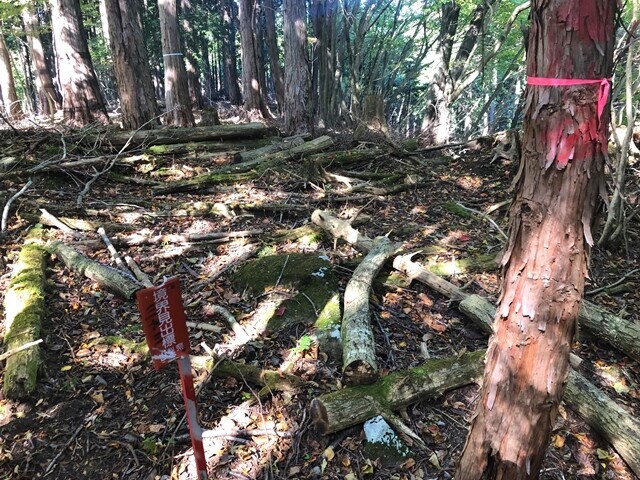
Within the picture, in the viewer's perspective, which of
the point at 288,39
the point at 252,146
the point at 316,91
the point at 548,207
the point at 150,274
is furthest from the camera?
the point at 316,91

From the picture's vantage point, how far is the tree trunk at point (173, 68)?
10.7 meters

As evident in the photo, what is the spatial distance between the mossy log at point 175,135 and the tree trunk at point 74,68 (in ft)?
7.05

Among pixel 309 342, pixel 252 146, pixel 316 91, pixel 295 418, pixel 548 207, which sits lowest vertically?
pixel 295 418

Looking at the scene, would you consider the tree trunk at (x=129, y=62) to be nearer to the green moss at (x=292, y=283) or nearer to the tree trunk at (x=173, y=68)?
the tree trunk at (x=173, y=68)

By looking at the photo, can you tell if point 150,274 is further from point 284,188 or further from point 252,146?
point 252,146

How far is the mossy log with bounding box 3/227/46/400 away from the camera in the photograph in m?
3.25

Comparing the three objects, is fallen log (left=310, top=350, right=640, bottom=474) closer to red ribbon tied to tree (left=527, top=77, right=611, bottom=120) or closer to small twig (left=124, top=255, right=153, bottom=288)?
red ribbon tied to tree (left=527, top=77, right=611, bottom=120)

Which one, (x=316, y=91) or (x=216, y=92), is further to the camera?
(x=216, y=92)

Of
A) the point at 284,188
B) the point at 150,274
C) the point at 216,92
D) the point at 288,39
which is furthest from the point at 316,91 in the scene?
the point at 216,92

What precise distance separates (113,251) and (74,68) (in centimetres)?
717

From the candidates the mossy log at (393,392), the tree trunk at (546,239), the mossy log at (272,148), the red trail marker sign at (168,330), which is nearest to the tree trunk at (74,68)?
the mossy log at (272,148)

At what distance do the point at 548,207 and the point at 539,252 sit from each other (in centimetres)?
20

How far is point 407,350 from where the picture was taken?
3.86 metres

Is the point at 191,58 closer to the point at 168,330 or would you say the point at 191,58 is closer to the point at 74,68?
the point at 74,68
